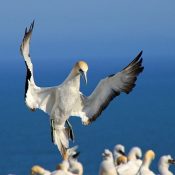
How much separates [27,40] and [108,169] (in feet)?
8.45

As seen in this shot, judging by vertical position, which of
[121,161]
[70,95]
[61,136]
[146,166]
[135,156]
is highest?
[70,95]

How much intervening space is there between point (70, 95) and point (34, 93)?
→ 1.88 ft

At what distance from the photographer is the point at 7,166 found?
38.0 metres

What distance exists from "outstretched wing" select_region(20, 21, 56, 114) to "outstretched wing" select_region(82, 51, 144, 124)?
44 cm

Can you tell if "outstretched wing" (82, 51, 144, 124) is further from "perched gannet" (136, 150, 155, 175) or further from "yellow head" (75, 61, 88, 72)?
"perched gannet" (136, 150, 155, 175)

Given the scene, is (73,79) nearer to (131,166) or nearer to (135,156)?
(135,156)

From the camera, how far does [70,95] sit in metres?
13.0

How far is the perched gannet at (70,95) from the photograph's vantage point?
12.9m

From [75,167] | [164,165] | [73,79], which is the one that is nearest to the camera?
[75,167]

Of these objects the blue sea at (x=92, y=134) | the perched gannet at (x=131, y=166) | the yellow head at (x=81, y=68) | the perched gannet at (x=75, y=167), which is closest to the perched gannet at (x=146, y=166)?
the perched gannet at (x=131, y=166)

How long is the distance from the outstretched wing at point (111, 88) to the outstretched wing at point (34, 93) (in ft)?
1.45

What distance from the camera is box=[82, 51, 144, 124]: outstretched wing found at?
1283 cm

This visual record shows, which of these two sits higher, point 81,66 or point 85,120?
point 81,66

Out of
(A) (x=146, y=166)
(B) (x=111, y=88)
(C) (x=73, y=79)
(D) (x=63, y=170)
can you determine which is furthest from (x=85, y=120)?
(D) (x=63, y=170)
